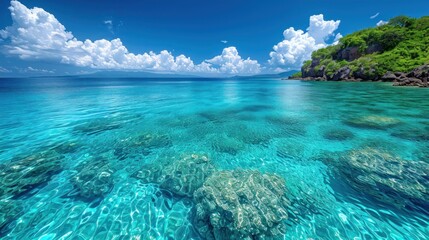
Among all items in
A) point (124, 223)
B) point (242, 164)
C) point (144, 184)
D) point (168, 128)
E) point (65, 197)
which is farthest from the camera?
point (168, 128)

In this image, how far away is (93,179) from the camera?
6.49 meters

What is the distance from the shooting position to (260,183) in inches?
229

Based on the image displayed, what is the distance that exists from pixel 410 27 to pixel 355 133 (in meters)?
95.4

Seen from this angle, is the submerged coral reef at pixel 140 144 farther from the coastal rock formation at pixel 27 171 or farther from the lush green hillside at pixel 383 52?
the lush green hillside at pixel 383 52

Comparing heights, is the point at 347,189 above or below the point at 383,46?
below

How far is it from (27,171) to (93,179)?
10.4ft

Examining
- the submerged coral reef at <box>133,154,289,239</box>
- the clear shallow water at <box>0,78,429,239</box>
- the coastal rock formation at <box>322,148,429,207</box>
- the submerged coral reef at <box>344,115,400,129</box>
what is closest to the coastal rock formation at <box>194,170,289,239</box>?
A: the submerged coral reef at <box>133,154,289,239</box>

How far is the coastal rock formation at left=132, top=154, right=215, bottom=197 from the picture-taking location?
6.25 m

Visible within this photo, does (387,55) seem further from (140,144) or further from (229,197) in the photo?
(140,144)

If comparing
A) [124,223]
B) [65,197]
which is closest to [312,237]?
[124,223]

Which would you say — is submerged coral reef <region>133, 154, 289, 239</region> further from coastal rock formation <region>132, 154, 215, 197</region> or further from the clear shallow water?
the clear shallow water

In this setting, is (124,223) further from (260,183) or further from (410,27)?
(410,27)

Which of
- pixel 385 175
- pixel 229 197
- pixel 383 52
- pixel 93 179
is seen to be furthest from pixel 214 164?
pixel 383 52

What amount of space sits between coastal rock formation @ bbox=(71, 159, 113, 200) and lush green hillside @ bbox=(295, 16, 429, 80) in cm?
7691
